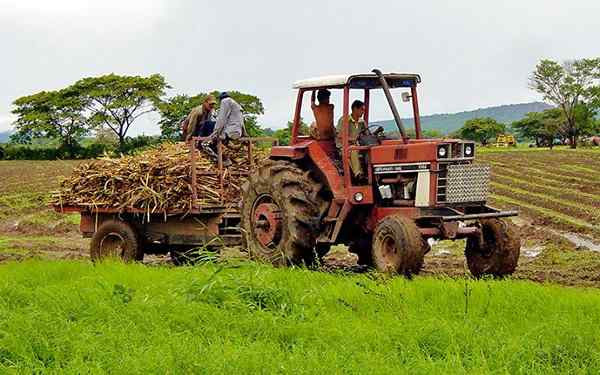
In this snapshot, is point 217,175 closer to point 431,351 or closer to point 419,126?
point 419,126

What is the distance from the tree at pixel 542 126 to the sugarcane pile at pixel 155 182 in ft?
205

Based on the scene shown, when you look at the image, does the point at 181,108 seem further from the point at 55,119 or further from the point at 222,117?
the point at 222,117

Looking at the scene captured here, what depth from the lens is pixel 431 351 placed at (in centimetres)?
668

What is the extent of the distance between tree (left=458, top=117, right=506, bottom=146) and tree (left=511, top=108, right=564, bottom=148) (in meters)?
3.08

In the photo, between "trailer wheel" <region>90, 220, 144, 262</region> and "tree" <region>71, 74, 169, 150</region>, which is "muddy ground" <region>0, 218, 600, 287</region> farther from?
"tree" <region>71, 74, 169, 150</region>

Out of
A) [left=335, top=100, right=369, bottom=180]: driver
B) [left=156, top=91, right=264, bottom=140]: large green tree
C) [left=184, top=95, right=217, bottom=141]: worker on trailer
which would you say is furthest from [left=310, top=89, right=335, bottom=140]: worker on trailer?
[left=156, top=91, right=264, bottom=140]: large green tree

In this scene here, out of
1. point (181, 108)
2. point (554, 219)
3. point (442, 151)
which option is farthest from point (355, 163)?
point (181, 108)

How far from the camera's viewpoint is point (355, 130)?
1143cm

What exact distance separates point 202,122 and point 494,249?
522cm

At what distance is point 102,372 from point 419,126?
6.65 m

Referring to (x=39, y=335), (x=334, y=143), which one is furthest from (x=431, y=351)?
(x=334, y=143)

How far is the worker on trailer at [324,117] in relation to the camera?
465 inches

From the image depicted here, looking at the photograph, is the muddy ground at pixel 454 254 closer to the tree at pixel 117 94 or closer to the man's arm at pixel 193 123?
the man's arm at pixel 193 123

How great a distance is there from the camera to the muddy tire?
11.7 metres
